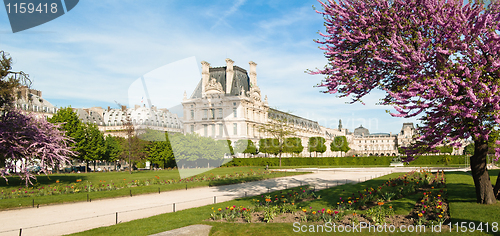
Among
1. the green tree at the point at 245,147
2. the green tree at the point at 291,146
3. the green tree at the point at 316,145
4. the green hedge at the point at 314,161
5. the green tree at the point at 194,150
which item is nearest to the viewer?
the green tree at the point at 194,150

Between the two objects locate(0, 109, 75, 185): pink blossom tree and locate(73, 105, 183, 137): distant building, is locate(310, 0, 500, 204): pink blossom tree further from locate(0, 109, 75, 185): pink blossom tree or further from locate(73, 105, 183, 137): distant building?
locate(73, 105, 183, 137): distant building

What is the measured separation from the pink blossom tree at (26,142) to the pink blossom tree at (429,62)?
20.1 metres

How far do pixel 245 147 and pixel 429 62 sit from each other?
68325 millimetres

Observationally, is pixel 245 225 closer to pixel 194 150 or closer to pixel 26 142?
pixel 26 142

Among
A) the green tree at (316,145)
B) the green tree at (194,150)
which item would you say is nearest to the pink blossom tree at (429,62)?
the green tree at (194,150)

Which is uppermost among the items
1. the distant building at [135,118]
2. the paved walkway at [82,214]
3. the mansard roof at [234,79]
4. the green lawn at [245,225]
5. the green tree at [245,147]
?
the mansard roof at [234,79]

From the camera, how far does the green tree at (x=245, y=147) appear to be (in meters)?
77.1

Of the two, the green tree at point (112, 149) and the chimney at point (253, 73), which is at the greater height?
the chimney at point (253, 73)

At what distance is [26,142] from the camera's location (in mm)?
23516

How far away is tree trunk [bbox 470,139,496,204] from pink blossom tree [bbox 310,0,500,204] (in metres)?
0.03

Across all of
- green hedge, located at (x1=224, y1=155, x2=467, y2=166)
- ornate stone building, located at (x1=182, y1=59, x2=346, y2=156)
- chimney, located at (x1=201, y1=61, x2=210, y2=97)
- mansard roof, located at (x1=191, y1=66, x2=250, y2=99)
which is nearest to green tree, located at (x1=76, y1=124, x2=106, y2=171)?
green hedge, located at (x1=224, y1=155, x2=467, y2=166)

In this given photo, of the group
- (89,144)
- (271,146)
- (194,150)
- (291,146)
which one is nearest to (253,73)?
(271,146)

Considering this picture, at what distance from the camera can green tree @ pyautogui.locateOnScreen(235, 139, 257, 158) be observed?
77113 millimetres

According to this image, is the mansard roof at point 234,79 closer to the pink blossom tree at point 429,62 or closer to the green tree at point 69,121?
the green tree at point 69,121
